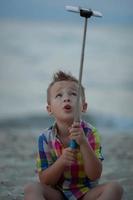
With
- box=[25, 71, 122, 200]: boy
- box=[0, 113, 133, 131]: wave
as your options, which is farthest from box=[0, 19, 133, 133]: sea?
box=[25, 71, 122, 200]: boy

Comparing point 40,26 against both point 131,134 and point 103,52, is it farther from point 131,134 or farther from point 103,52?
point 131,134

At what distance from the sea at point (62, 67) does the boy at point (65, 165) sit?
83cm

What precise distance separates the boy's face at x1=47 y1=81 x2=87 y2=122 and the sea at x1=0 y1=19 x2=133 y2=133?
832mm

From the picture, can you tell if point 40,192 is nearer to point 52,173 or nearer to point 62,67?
point 52,173

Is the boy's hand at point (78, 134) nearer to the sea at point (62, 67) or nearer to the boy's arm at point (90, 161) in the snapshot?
the boy's arm at point (90, 161)

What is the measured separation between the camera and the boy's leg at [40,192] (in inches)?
48.8

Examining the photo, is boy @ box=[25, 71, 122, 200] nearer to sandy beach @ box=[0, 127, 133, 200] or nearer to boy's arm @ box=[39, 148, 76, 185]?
boy's arm @ box=[39, 148, 76, 185]

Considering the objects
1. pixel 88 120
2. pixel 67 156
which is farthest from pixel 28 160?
pixel 67 156

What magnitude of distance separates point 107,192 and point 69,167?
0.10 m

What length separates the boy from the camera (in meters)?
1.24

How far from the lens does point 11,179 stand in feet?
5.24

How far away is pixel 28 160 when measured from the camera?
1771mm

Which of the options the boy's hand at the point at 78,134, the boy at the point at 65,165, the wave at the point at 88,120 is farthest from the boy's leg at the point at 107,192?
the wave at the point at 88,120

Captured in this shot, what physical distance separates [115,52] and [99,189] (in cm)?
132
